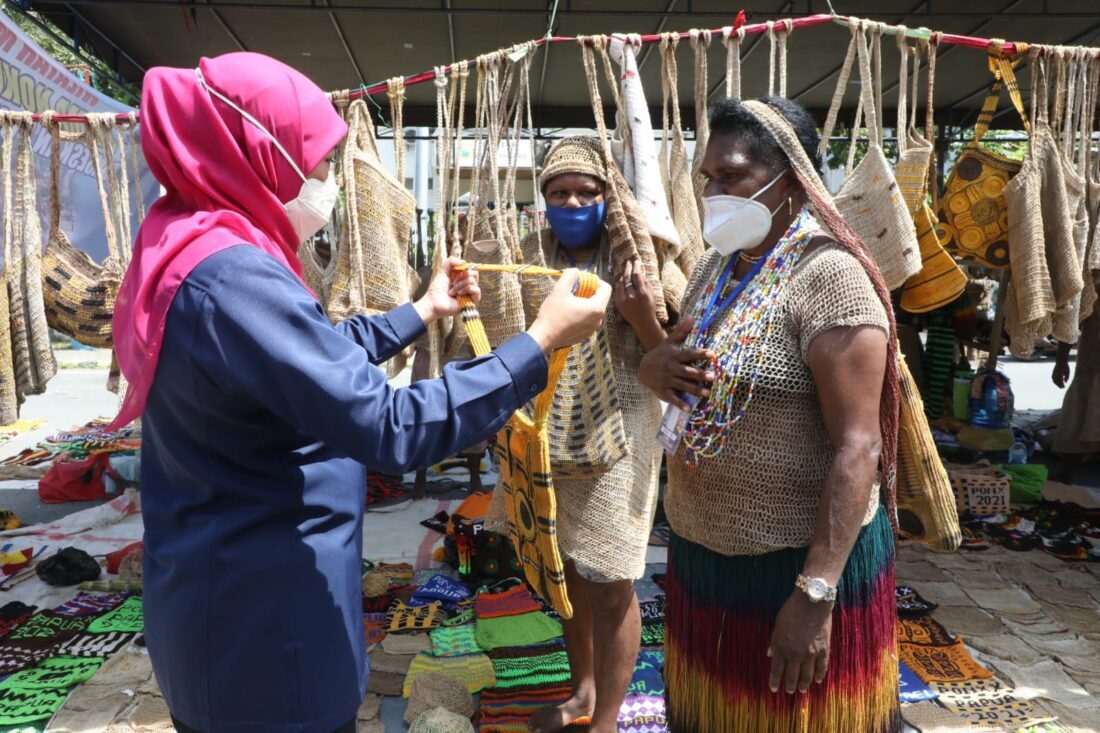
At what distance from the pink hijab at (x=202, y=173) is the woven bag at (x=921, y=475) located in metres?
1.29

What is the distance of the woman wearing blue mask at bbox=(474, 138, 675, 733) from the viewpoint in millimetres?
2250

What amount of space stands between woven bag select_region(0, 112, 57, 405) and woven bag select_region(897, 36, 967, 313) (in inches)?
137

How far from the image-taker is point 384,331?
1766 mm

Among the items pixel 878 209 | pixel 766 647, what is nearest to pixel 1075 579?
pixel 878 209

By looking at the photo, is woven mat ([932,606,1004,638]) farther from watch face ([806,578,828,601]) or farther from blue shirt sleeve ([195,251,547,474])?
blue shirt sleeve ([195,251,547,474])

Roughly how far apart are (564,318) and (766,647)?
2.67 feet

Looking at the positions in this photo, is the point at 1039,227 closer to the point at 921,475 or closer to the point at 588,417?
the point at 921,475

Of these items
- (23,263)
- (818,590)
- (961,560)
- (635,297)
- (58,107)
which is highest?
(58,107)

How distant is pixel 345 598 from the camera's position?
1.35 m

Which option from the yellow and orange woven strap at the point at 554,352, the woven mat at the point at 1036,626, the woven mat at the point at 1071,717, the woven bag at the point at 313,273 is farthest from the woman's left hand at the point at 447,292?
the woven mat at the point at 1036,626

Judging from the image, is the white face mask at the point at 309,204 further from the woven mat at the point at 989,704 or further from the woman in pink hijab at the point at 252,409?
the woven mat at the point at 989,704

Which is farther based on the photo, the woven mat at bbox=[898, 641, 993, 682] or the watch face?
the woven mat at bbox=[898, 641, 993, 682]

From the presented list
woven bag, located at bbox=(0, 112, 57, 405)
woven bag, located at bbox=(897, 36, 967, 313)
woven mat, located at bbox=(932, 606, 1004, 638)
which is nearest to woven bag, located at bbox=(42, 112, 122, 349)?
woven bag, located at bbox=(0, 112, 57, 405)

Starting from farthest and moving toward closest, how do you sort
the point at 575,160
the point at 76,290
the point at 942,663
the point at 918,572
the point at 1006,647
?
the point at 918,572
the point at 76,290
the point at 1006,647
the point at 942,663
the point at 575,160
